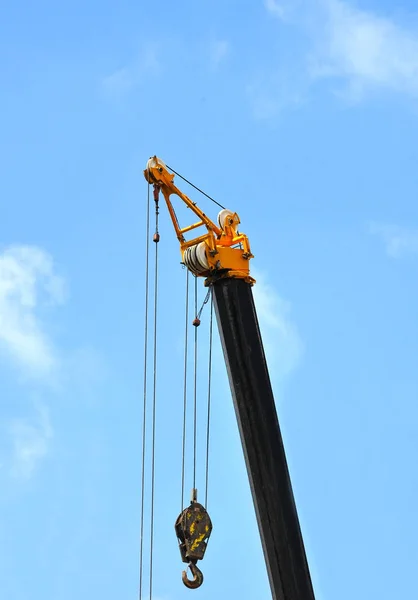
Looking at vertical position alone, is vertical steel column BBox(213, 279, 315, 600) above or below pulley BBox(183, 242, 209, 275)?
below

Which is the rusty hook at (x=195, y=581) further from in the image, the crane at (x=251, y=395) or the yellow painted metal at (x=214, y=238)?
the yellow painted metal at (x=214, y=238)

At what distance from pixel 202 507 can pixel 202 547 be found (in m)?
0.80

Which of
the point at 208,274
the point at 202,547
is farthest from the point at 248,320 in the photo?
the point at 202,547

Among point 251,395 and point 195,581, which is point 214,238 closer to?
point 251,395

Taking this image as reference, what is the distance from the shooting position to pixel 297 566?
20.2 meters

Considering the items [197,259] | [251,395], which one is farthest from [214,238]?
[251,395]

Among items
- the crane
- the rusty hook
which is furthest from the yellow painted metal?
the rusty hook

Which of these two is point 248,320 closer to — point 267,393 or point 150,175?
point 267,393

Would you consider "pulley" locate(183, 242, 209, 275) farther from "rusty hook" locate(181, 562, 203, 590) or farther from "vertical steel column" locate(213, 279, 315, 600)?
"rusty hook" locate(181, 562, 203, 590)

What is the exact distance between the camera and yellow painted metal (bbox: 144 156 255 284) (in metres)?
21.9

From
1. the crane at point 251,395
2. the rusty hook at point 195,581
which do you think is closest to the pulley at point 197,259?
the crane at point 251,395

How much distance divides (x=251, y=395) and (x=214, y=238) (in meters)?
3.34

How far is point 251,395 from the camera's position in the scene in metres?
21.0

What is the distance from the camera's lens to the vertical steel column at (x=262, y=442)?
2019 cm
